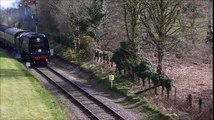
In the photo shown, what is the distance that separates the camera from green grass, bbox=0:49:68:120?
20.7 m

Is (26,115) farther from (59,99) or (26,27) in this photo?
(26,27)

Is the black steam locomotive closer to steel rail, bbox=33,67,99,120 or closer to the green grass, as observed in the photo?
steel rail, bbox=33,67,99,120

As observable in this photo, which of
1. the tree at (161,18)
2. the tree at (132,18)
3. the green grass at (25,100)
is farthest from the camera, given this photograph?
the tree at (132,18)

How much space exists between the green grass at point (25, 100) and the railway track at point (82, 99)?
1.21 m

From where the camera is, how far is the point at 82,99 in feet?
82.1

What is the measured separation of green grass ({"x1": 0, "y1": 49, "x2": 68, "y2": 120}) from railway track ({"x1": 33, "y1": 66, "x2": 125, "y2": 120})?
1211mm

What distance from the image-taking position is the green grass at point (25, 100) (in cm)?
2072

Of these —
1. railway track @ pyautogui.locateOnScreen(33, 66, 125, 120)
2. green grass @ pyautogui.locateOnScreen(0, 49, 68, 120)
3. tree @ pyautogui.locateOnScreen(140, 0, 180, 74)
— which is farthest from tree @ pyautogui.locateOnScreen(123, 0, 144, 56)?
green grass @ pyautogui.locateOnScreen(0, 49, 68, 120)

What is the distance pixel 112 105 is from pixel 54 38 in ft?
97.6

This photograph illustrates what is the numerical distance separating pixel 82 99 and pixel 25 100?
11.3ft

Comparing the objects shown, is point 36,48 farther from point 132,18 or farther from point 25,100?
Result: point 25,100

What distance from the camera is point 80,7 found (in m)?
38.5

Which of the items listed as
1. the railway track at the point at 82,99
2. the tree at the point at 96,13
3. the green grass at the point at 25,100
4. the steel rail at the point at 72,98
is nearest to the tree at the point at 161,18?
the railway track at the point at 82,99

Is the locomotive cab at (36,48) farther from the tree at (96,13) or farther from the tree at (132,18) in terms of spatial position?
the tree at (132,18)
